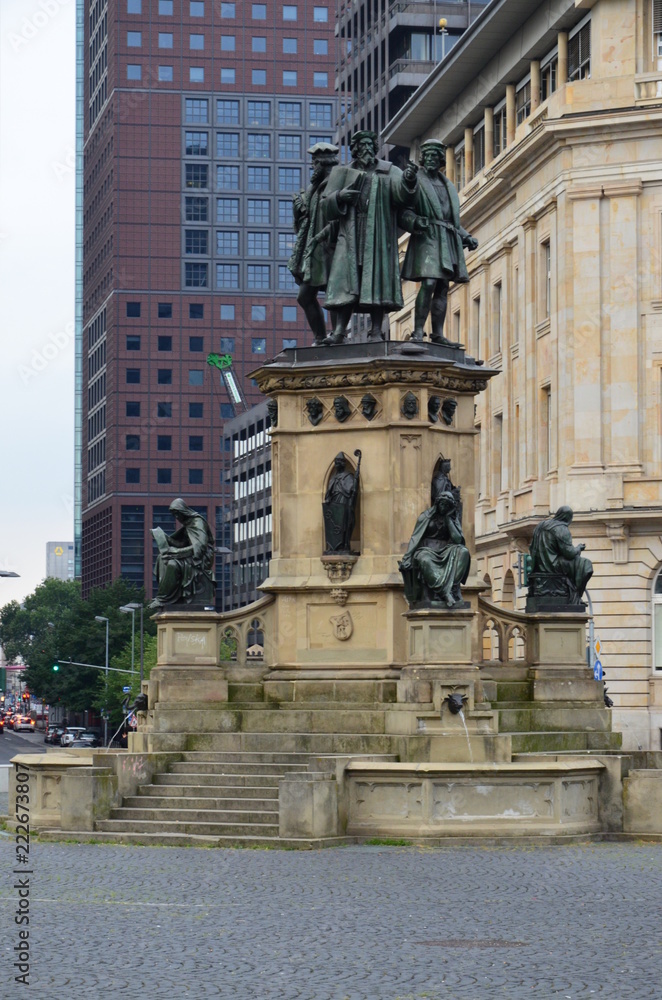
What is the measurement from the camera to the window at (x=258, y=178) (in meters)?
179

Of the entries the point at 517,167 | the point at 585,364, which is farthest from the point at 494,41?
the point at 585,364

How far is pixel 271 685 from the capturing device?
2545 cm

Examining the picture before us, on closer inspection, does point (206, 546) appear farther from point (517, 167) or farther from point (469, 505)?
point (517, 167)

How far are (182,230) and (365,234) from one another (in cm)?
15147

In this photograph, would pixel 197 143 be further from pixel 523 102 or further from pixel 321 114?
pixel 523 102

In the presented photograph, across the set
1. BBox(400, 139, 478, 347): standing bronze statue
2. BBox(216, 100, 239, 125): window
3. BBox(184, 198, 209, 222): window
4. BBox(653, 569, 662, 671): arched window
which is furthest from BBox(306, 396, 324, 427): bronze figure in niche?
BBox(216, 100, 239, 125): window

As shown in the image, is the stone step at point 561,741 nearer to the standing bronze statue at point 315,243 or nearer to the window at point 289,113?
the standing bronze statue at point 315,243

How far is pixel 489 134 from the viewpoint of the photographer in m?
76.0

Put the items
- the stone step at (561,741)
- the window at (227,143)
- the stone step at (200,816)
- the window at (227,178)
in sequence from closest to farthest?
the stone step at (200,816) < the stone step at (561,741) < the window at (227,178) < the window at (227,143)

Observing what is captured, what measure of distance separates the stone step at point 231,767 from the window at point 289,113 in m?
161

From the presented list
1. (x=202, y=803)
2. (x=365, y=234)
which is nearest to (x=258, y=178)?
(x=365, y=234)

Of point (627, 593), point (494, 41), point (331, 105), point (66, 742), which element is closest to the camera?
point (627, 593)

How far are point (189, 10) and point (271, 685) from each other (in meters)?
160

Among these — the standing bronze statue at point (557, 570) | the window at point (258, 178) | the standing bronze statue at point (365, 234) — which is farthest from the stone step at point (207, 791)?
the window at point (258, 178)
